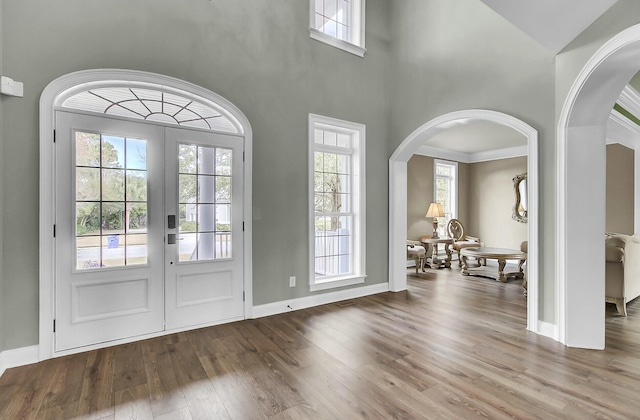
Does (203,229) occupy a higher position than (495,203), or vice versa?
(495,203)

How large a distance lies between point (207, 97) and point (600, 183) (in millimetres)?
3892

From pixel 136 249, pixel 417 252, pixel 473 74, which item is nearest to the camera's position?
pixel 136 249

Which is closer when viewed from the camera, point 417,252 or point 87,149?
point 87,149

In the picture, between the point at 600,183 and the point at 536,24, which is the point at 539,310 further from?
the point at 536,24

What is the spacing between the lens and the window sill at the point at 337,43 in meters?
4.19

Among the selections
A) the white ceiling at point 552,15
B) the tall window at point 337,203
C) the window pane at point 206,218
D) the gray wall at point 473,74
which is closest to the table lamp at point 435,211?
the gray wall at point 473,74

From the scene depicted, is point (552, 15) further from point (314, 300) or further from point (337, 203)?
point (314, 300)

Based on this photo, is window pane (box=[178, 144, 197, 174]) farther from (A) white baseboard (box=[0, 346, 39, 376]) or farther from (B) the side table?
(B) the side table

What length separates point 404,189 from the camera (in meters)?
5.02

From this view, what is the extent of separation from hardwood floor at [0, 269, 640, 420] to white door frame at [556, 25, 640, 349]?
278mm

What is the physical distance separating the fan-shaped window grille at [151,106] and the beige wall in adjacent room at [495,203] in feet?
23.1

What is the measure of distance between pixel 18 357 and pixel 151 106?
8.04ft

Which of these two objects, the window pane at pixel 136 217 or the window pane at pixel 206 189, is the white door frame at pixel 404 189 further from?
the window pane at pixel 136 217

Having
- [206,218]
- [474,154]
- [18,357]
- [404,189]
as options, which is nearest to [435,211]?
[474,154]
